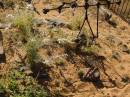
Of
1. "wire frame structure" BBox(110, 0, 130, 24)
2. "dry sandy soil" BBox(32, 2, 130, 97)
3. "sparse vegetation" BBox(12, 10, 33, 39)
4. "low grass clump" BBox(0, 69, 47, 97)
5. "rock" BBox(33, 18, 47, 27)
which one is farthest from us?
"wire frame structure" BBox(110, 0, 130, 24)

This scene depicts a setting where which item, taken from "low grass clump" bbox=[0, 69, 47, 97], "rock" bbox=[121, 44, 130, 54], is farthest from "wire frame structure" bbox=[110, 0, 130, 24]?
"low grass clump" bbox=[0, 69, 47, 97]

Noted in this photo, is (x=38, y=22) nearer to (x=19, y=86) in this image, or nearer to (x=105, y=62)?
(x=105, y=62)

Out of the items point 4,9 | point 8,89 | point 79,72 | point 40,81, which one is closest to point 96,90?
point 79,72

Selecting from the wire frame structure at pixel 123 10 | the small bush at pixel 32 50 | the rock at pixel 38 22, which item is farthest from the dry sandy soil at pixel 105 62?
the wire frame structure at pixel 123 10

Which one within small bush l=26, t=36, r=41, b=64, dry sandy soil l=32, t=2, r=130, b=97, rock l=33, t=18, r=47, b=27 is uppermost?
rock l=33, t=18, r=47, b=27

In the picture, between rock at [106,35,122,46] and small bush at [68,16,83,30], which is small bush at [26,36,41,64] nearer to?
small bush at [68,16,83,30]

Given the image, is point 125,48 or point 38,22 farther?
point 125,48

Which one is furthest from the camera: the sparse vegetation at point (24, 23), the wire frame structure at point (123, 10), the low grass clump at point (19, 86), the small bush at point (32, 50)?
the wire frame structure at point (123, 10)

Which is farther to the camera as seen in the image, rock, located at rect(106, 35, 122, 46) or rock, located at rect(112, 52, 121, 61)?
rock, located at rect(106, 35, 122, 46)

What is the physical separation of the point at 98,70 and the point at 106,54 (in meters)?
0.67

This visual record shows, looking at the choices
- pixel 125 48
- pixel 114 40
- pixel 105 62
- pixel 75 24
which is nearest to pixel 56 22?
pixel 75 24

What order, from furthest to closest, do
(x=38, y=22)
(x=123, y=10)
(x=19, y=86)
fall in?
(x=123, y=10) → (x=38, y=22) → (x=19, y=86)

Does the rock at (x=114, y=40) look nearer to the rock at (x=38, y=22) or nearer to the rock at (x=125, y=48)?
the rock at (x=125, y=48)

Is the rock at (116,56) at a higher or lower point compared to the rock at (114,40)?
lower
